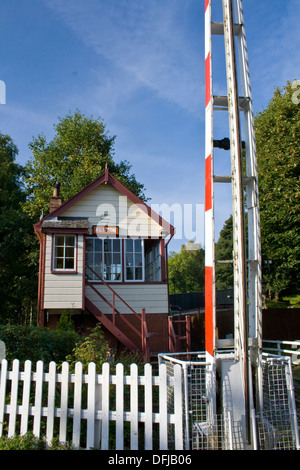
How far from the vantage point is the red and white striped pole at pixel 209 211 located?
17.6 feet

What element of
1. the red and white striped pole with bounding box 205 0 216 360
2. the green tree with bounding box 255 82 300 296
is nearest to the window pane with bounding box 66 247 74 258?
the red and white striped pole with bounding box 205 0 216 360

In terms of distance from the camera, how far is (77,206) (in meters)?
14.0

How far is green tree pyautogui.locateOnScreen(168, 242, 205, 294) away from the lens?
234 feet

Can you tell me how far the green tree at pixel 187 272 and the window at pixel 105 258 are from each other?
187 ft

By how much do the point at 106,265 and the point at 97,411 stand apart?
30.4ft

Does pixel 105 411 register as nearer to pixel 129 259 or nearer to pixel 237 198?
pixel 237 198

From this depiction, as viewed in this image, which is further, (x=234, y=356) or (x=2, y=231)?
(x=2, y=231)

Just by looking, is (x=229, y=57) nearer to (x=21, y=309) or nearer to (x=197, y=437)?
(x=197, y=437)

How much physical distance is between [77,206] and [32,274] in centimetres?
1271

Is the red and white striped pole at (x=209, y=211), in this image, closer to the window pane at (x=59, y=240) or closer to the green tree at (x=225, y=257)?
the window pane at (x=59, y=240)

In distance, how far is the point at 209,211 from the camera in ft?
18.2

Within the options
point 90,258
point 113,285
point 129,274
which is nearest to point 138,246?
point 129,274
